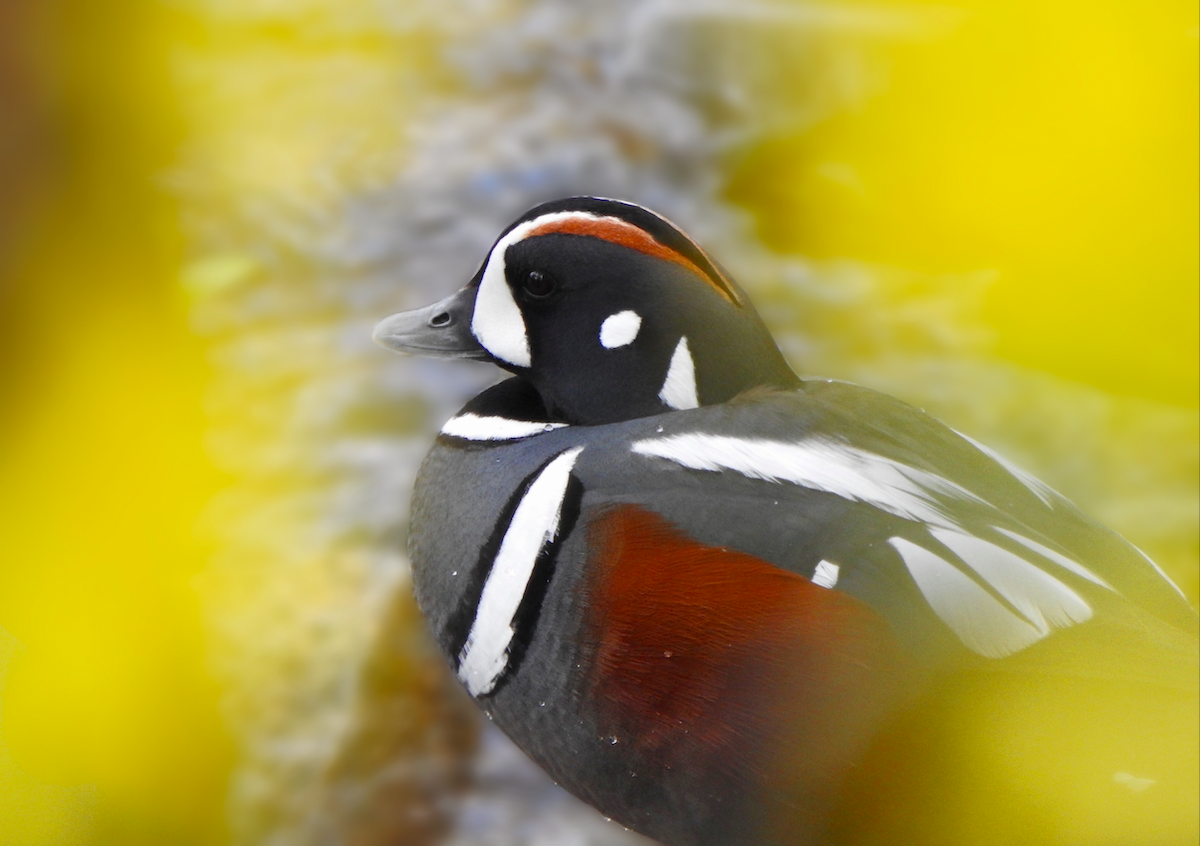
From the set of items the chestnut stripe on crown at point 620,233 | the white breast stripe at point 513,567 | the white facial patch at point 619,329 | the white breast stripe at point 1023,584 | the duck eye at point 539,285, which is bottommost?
the white breast stripe at point 513,567

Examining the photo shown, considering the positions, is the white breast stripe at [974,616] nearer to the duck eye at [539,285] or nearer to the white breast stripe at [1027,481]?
the white breast stripe at [1027,481]

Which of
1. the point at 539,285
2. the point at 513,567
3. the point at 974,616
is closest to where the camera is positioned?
the point at 974,616

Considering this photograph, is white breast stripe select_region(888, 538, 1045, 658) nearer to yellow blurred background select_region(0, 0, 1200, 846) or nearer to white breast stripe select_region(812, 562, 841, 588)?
white breast stripe select_region(812, 562, 841, 588)

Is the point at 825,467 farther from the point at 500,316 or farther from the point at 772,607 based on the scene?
the point at 500,316

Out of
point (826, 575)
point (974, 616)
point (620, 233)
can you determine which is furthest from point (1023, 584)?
point (620, 233)

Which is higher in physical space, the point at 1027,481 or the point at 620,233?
the point at 620,233

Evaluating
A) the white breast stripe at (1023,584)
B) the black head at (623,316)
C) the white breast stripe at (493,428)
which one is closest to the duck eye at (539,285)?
the black head at (623,316)

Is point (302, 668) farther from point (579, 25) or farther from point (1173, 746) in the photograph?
point (579, 25)
